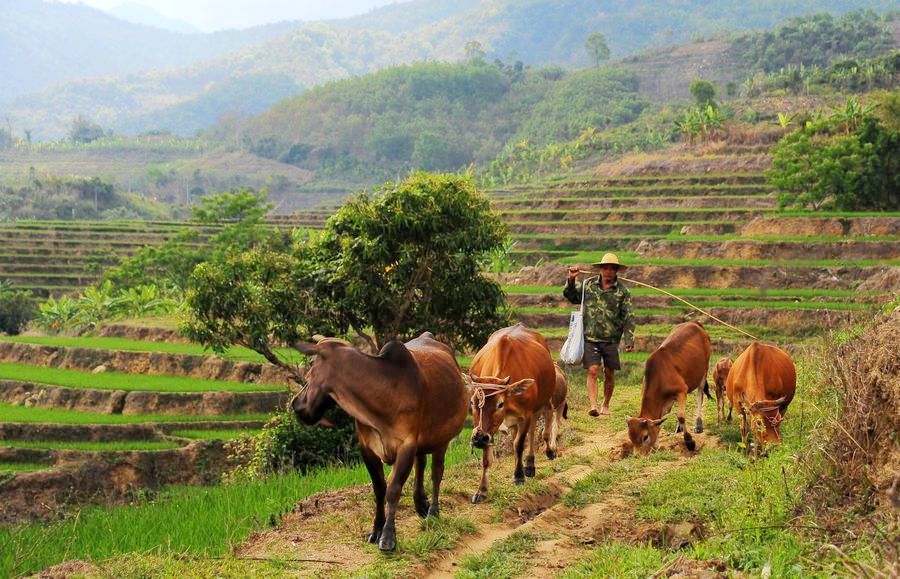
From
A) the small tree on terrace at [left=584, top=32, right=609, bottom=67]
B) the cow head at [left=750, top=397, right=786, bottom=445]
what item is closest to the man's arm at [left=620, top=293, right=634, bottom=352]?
the cow head at [left=750, top=397, right=786, bottom=445]

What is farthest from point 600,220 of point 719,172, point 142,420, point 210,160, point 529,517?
point 210,160

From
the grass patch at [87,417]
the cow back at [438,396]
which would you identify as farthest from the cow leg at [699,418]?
the grass patch at [87,417]

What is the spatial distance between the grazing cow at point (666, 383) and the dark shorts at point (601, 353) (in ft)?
2.35

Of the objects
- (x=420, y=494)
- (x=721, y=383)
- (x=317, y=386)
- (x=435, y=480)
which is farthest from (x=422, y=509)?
(x=721, y=383)

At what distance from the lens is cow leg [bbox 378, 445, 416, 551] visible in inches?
304

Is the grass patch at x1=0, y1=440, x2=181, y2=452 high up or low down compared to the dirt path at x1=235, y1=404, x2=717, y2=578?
down

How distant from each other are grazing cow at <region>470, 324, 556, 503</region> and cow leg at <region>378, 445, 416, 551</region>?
136 cm

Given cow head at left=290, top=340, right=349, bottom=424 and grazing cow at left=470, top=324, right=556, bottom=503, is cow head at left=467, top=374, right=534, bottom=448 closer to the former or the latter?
grazing cow at left=470, top=324, right=556, bottom=503

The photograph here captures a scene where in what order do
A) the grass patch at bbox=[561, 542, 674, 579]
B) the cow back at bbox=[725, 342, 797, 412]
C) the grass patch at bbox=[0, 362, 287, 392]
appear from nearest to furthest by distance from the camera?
1. the grass patch at bbox=[561, 542, 674, 579]
2. the cow back at bbox=[725, 342, 797, 412]
3. the grass patch at bbox=[0, 362, 287, 392]

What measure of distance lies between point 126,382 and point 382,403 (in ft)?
68.6

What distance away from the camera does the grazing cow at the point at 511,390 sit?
951 cm

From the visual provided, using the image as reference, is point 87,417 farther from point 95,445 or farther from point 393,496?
point 393,496

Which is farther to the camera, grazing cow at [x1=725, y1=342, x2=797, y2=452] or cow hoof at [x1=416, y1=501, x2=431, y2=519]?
grazing cow at [x1=725, y1=342, x2=797, y2=452]

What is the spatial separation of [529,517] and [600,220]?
40623 millimetres
